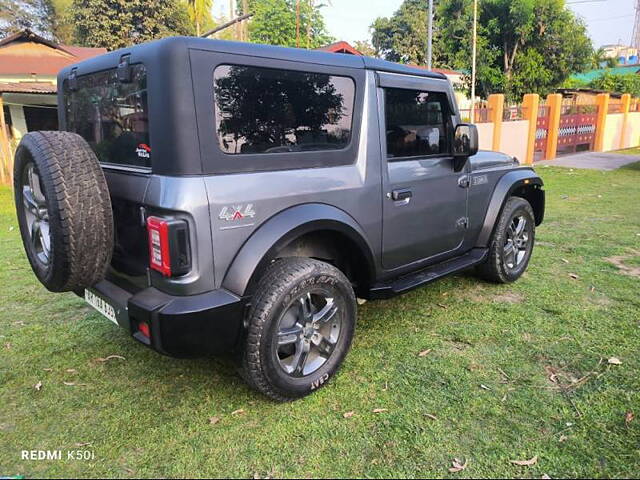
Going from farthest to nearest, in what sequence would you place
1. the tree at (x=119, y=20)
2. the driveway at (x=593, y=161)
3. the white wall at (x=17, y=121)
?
the tree at (x=119, y=20), the driveway at (x=593, y=161), the white wall at (x=17, y=121)

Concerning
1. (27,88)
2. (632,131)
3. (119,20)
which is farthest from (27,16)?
(632,131)

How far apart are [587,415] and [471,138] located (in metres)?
1.99

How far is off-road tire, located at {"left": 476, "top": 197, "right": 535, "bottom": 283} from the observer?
425 cm

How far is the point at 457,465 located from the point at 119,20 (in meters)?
27.7

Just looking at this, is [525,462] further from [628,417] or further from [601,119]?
[601,119]

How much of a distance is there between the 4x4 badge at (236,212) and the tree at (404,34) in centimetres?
3849

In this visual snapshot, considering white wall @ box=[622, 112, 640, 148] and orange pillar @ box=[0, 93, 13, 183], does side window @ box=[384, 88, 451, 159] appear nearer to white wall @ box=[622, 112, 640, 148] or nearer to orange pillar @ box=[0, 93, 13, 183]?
orange pillar @ box=[0, 93, 13, 183]

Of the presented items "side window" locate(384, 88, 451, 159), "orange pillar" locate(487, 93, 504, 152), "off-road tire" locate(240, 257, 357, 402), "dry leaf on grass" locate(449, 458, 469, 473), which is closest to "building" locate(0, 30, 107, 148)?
"orange pillar" locate(487, 93, 504, 152)

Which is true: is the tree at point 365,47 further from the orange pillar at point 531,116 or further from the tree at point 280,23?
the orange pillar at point 531,116

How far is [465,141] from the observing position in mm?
3598

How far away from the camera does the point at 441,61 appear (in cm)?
3559

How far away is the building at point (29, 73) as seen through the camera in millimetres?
13531

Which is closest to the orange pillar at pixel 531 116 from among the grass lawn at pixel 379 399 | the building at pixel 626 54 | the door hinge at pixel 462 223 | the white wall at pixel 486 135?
the white wall at pixel 486 135

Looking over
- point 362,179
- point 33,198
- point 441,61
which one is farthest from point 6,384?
point 441,61
